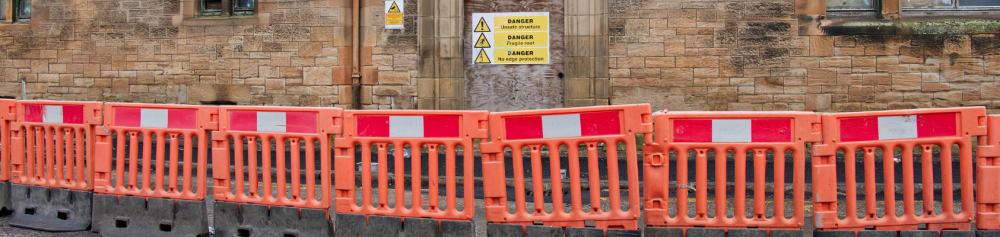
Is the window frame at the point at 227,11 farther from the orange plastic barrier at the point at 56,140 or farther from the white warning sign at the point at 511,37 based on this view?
the orange plastic barrier at the point at 56,140

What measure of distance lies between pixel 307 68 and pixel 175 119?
5281mm

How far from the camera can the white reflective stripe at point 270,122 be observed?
4289 mm

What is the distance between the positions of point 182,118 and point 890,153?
4.68m

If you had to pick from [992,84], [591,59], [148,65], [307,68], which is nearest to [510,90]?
[591,59]

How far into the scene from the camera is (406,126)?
4.11 metres

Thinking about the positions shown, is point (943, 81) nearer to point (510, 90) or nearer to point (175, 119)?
point (510, 90)

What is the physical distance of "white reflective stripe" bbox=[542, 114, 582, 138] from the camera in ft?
12.9

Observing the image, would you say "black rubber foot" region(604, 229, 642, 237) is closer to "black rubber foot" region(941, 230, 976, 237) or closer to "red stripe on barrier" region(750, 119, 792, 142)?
"red stripe on barrier" region(750, 119, 792, 142)

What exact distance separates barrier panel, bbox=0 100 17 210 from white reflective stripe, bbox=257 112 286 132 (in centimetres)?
246

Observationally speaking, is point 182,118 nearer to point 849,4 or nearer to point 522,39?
point 522,39

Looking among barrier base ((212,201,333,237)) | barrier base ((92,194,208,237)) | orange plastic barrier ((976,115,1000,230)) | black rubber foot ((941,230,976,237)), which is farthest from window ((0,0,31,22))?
orange plastic barrier ((976,115,1000,230))

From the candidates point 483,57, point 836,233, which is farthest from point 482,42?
point 836,233

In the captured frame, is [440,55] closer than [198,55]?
Yes

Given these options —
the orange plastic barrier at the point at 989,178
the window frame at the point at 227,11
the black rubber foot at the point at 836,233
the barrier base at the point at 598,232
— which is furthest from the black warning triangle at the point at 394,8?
the orange plastic barrier at the point at 989,178
